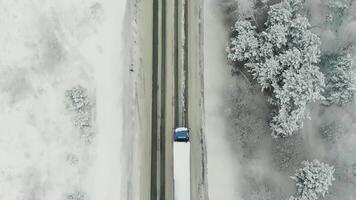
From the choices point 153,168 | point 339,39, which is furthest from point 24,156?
point 339,39

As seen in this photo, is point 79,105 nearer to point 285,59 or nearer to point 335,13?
point 285,59

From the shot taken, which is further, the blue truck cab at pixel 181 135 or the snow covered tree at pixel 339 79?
the snow covered tree at pixel 339 79

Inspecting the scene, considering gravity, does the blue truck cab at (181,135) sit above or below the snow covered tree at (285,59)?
below

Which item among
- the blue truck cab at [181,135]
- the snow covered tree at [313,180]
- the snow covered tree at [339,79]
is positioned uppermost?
the snow covered tree at [339,79]

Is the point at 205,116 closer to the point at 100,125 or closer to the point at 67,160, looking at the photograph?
the point at 100,125

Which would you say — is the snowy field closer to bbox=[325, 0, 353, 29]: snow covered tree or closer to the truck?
the truck

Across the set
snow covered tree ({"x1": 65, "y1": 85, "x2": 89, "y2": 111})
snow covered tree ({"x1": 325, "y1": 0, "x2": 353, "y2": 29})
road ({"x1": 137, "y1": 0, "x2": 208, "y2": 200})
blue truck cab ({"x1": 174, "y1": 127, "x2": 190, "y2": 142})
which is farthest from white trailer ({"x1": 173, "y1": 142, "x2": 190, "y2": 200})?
A: snow covered tree ({"x1": 325, "y1": 0, "x2": 353, "y2": 29})

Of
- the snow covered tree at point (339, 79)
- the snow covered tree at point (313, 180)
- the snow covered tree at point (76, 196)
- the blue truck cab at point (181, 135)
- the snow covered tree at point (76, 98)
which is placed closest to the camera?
the snow covered tree at point (313, 180)

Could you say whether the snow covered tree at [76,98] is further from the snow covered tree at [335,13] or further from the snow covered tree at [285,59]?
the snow covered tree at [335,13]

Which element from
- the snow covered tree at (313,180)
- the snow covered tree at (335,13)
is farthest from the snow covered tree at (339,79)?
the snow covered tree at (313,180)
